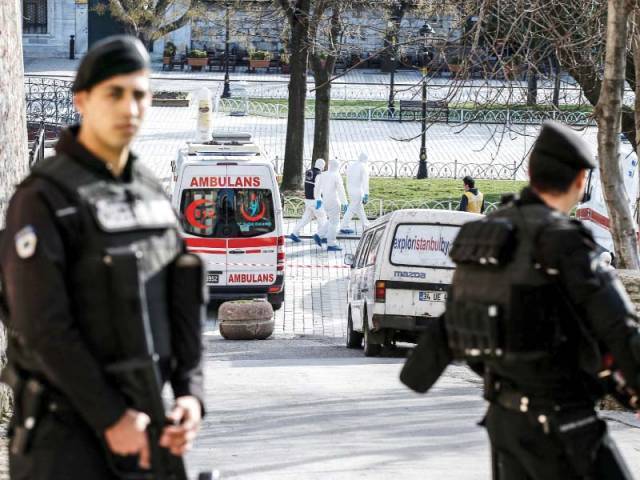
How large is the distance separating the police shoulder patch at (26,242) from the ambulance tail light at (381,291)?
1251 cm

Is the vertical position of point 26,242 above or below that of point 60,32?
above

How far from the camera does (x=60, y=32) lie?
206 feet

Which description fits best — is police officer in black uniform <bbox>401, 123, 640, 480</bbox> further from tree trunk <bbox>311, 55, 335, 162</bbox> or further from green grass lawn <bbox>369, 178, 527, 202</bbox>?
tree trunk <bbox>311, 55, 335, 162</bbox>

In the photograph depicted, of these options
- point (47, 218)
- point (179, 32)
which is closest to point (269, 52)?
point (179, 32)

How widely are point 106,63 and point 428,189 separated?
29.2 meters

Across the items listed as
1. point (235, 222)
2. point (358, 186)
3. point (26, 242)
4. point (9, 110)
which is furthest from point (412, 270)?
point (26, 242)

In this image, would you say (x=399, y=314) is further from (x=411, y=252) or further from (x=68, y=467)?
(x=68, y=467)

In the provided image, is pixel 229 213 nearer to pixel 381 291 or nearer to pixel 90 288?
pixel 381 291

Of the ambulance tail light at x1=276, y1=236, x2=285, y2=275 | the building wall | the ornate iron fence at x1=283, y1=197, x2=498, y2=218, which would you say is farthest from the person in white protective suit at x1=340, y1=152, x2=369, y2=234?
the building wall

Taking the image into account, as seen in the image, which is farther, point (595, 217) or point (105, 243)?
point (595, 217)

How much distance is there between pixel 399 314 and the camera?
52.3 ft

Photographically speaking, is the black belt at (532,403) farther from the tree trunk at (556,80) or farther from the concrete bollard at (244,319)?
the concrete bollard at (244,319)

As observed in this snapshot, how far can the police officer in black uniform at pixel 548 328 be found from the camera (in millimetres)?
4395

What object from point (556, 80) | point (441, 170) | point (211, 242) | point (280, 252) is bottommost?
point (441, 170)
